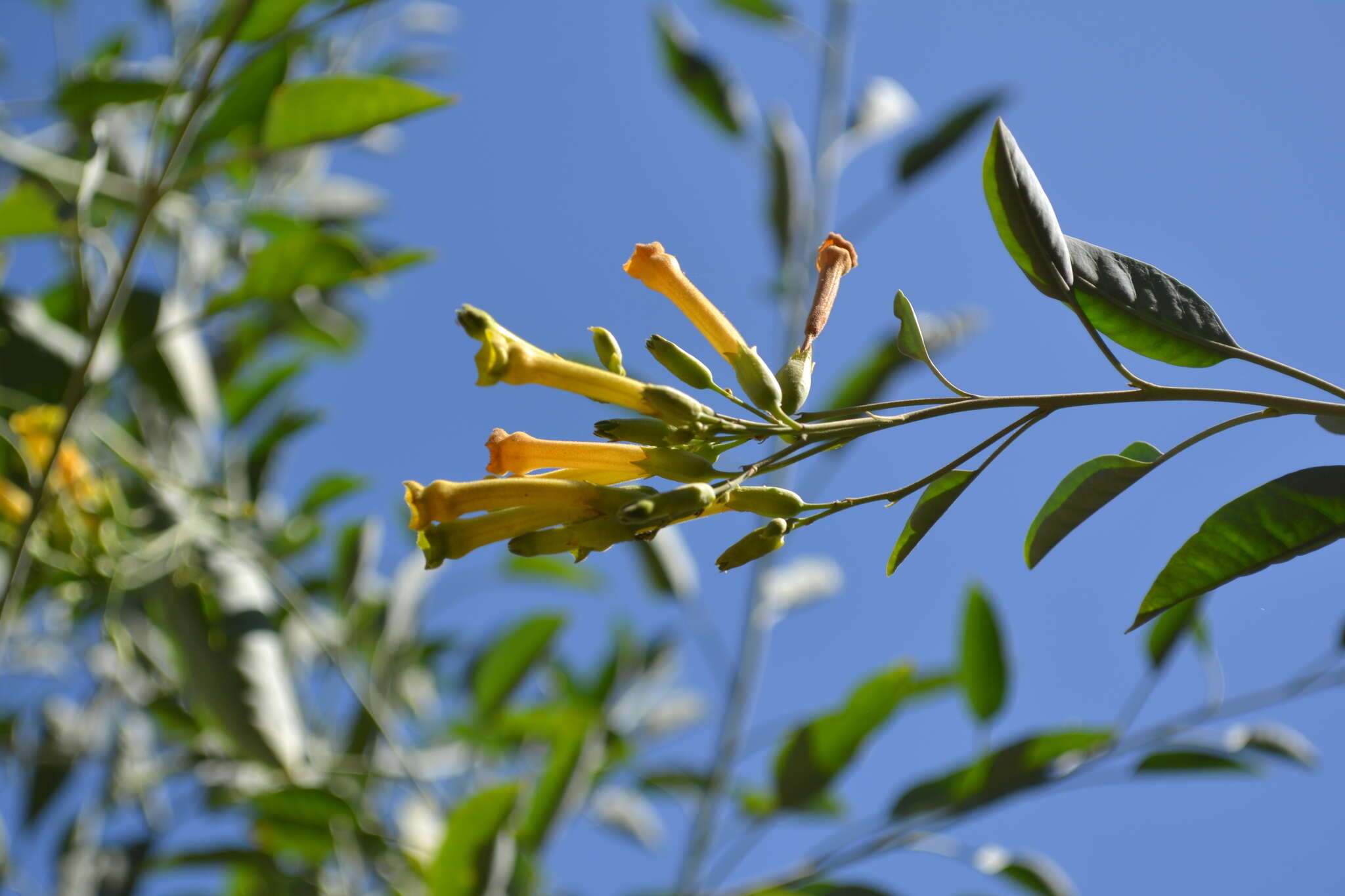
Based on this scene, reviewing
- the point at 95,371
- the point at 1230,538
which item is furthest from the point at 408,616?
the point at 1230,538

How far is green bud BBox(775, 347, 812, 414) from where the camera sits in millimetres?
808

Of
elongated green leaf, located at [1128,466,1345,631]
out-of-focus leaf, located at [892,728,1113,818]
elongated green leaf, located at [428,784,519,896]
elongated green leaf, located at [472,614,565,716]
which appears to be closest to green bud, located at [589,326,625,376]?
elongated green leaf, located at [1128,466,1345,631]

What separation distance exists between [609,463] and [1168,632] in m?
1.04

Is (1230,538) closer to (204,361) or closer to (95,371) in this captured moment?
(95,371)

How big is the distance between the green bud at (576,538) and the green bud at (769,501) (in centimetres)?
9

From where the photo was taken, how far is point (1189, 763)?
163cm

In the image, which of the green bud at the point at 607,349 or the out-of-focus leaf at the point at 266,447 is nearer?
the green bud at the point at 607,349

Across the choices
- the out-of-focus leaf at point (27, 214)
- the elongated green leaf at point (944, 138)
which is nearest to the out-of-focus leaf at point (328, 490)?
the out-of-focus leaf at point (27, 214)

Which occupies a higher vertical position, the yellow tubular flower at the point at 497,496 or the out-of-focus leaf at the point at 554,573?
the out-of-focus leaf at the point at 554,573

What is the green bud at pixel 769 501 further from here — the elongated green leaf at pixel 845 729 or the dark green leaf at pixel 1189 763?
the dark green leaf at pixel 1189 763

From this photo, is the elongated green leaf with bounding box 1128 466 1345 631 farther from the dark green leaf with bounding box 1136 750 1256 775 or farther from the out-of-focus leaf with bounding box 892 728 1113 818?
the dark green leaf with bounding box 1136 750 1256 775

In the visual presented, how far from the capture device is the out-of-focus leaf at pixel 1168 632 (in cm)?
144

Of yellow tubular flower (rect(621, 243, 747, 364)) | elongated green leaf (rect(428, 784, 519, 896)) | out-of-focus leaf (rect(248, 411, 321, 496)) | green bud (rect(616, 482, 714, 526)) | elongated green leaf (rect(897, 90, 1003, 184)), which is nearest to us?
green bud (rect(616, 482, 714, 526))

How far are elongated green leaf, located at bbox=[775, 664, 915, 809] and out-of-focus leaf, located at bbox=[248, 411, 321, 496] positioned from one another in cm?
141
